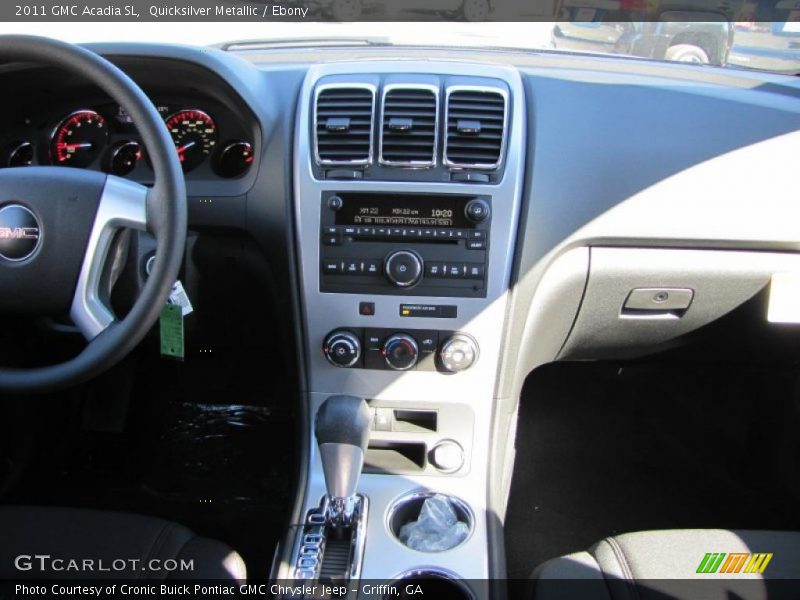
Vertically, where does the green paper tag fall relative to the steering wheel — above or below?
below

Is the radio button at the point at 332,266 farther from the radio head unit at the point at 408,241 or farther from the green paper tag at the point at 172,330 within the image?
the green paper tag at the point at 172,330

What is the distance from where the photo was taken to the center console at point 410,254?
1628 millimetres

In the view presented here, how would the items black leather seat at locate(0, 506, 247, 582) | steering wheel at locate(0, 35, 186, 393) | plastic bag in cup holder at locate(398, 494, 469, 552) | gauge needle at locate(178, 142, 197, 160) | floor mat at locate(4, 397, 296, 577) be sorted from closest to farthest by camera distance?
steering wheel at locate(0, 35, 186, 393) → black leather seat at locate(0, 506, 247, 582) → plastic bag in cup holder at locate(398, 494, 469, 552) → gauge needle at locate(178, 142, 197, 160) → floor mat at locate(4, 397, 296, 577)

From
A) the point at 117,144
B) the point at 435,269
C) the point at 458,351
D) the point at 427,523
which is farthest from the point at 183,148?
the point at 427,523

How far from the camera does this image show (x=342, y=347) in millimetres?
1693

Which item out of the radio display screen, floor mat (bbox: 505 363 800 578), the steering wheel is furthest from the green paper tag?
floor mat (bbox: 505 363 800 578)

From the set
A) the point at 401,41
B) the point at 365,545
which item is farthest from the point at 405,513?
the point at 401,41

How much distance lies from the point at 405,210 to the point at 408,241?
7 centimetres

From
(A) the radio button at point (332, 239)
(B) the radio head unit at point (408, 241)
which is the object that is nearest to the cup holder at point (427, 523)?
(B) the radio head unit at point (408, 241)

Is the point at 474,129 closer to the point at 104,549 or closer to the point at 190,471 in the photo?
the point at 104,549

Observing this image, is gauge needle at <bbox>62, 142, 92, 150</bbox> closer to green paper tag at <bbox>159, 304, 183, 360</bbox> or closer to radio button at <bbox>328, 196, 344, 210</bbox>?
green paper tag at <bbox>159, 304, 183, 360</bbox>

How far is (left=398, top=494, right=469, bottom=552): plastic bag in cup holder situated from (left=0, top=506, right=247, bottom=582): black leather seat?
0.38 meters

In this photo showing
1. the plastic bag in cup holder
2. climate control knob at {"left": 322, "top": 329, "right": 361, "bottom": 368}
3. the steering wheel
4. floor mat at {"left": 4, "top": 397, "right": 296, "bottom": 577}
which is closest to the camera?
the steering wheel

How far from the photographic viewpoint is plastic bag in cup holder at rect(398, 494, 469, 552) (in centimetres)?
158
